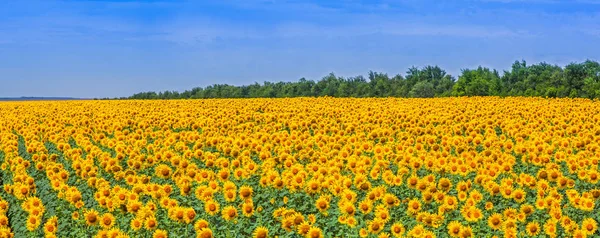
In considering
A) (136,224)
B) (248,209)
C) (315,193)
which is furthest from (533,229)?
(136,224)

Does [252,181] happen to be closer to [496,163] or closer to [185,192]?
[185,192]

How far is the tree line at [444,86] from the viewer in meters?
54.0

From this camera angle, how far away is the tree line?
54.0m

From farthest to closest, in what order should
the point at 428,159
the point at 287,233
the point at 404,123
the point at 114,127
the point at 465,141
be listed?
1. the point at 114,127
2. the point at 404,123
3. the point at 465,141
4. the point at 428,159
5. the point at 287,233

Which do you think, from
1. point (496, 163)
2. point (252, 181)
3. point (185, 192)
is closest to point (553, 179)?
point (496, 163)

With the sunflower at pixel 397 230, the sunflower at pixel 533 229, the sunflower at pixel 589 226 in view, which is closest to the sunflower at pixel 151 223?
the sunflower at pixel 397 230

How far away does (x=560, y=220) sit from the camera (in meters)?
9.05

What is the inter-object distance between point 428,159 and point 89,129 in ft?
44.5

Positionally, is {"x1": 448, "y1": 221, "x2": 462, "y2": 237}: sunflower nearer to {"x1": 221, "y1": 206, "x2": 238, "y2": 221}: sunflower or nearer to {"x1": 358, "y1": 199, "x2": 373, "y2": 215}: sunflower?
{"x1": 358, "y1": 199, "x2": 373, "y2": 215}: sunflower

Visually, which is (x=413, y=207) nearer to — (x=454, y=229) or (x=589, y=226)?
(x=454, y=229)

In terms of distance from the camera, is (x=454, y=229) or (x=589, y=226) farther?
(x=589, y=226)

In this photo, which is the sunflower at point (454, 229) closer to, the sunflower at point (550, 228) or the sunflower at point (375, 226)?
the sunflower at point (375, 226)

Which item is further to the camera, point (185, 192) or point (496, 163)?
point (496, 163)

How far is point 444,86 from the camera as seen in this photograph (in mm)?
74875
